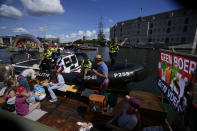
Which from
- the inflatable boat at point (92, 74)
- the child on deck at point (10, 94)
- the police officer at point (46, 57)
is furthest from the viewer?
the police officer at point (46, 57)

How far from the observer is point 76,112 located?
369 cm

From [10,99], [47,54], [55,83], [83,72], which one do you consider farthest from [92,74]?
[10,99]

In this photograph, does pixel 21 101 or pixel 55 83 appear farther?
pixel 55 83

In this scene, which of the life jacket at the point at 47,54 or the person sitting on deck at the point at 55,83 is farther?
the life jacket at the point at 47,54

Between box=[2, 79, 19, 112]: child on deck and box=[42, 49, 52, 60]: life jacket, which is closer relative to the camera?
box=[2, 79, 19, 112]: child on deck

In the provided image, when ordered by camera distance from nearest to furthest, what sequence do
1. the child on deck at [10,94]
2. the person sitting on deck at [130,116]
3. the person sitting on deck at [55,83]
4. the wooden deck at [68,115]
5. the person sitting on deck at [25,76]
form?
the person sitting on deck at [130,116] < the child on deck at [10,94] < the wooden deck at [68,115] < the person sitting on deck at [25,76] < the person sitting on deck at [55,83]

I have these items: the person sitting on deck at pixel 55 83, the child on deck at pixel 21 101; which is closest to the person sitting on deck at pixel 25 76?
the person sitting on deck at pixel 55 83

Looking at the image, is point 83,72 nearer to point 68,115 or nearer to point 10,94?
point 68,115

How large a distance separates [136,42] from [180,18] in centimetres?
2432

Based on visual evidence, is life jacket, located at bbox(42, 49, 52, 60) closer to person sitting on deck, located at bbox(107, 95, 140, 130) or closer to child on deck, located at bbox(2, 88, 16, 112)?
child on deck, located at bbox(2, 88, 16, 112)

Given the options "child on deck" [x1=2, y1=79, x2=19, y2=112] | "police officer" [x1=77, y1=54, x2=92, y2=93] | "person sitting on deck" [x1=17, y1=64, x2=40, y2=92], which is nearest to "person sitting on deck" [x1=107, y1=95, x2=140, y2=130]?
"police officer" [x1=77, y1=54, x2=92, y2=93]

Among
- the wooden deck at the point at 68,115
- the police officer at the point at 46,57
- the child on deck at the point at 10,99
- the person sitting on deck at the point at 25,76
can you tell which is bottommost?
the wooden deck at the point at 68,115

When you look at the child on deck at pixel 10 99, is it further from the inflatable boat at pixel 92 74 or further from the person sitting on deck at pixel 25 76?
the inflatable boat at pixel 92 74

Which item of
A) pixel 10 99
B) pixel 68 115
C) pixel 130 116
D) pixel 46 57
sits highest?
pixel 46 57
